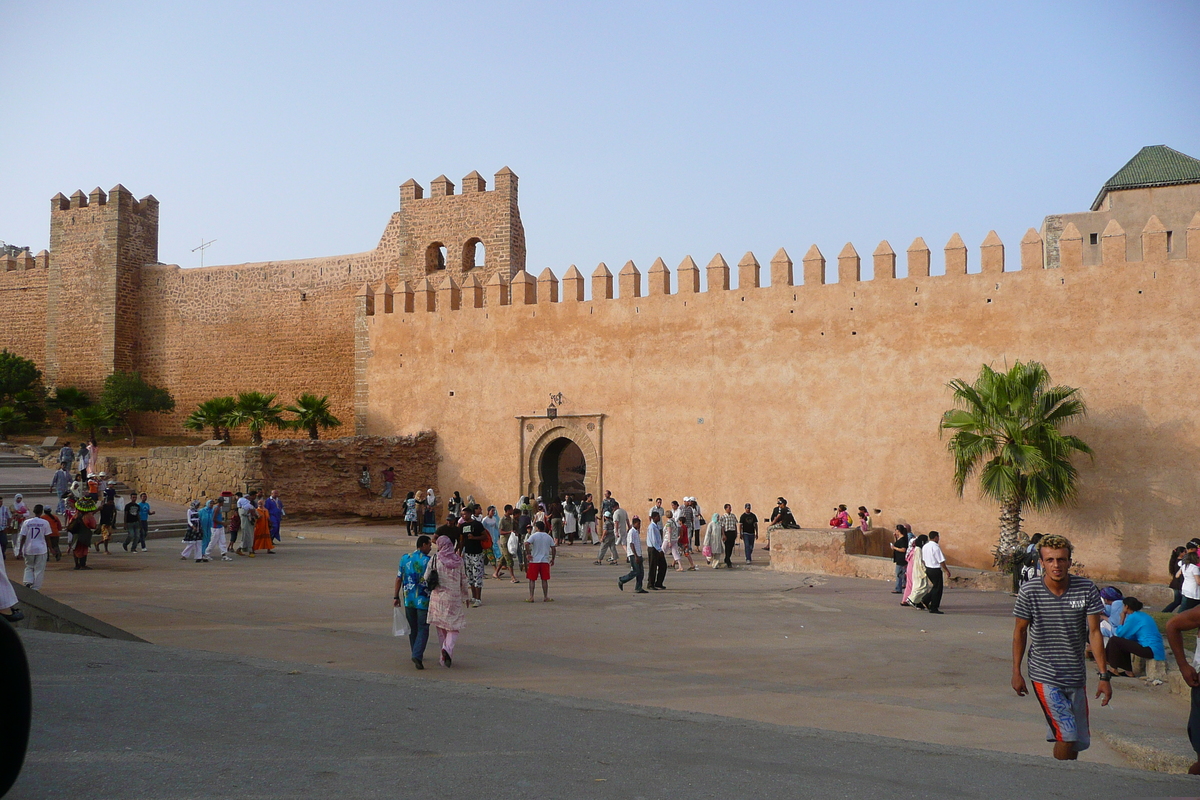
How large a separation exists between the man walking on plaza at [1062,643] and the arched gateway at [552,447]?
51.7 ft

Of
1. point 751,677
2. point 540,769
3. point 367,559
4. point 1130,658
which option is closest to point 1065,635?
point 540,769

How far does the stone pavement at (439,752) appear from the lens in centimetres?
371

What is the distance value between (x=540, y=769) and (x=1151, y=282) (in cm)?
1507

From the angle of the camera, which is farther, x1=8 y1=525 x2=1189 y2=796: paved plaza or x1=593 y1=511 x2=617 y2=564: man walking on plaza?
x1=593 y1=511 x2=617 y2=564: man walking on plaza

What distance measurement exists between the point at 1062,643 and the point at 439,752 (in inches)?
105

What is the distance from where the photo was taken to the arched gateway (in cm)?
1988

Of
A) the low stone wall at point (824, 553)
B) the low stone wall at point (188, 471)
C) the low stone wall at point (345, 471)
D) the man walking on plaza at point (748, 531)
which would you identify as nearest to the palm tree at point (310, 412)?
the low stone wall at point (345, 471)

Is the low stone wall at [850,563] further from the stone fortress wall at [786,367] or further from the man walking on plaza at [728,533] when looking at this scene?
the stone fortress wall at [786,367]

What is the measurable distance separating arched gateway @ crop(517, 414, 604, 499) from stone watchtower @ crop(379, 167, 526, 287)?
18.8 ft

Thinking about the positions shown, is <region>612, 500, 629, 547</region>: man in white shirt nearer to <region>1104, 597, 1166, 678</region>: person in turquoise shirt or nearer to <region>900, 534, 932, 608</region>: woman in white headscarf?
<region>900, 534, 932, 608</region>: woman in white headscarf

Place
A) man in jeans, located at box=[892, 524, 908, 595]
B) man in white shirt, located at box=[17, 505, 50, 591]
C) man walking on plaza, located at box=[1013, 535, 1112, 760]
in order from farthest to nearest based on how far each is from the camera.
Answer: man in jeans, located at box=[892, 524, 908, 595], man in white shirt, located at box=[17, 505, 50, 591], man walking on plaza, located at box=[1013, 535, 1112, 760]

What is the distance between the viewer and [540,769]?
13.1 feet

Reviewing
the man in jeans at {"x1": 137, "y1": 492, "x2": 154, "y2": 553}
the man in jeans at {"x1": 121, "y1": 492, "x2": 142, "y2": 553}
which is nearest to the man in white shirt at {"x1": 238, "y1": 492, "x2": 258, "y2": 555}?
the man in jeans at {"x1": 137, "y1": 492, "x2": 154, "y2": 553}

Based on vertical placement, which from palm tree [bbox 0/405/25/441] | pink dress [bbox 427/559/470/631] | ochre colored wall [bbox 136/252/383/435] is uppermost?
ochre colored wall [bbox 136/252/383/435]
